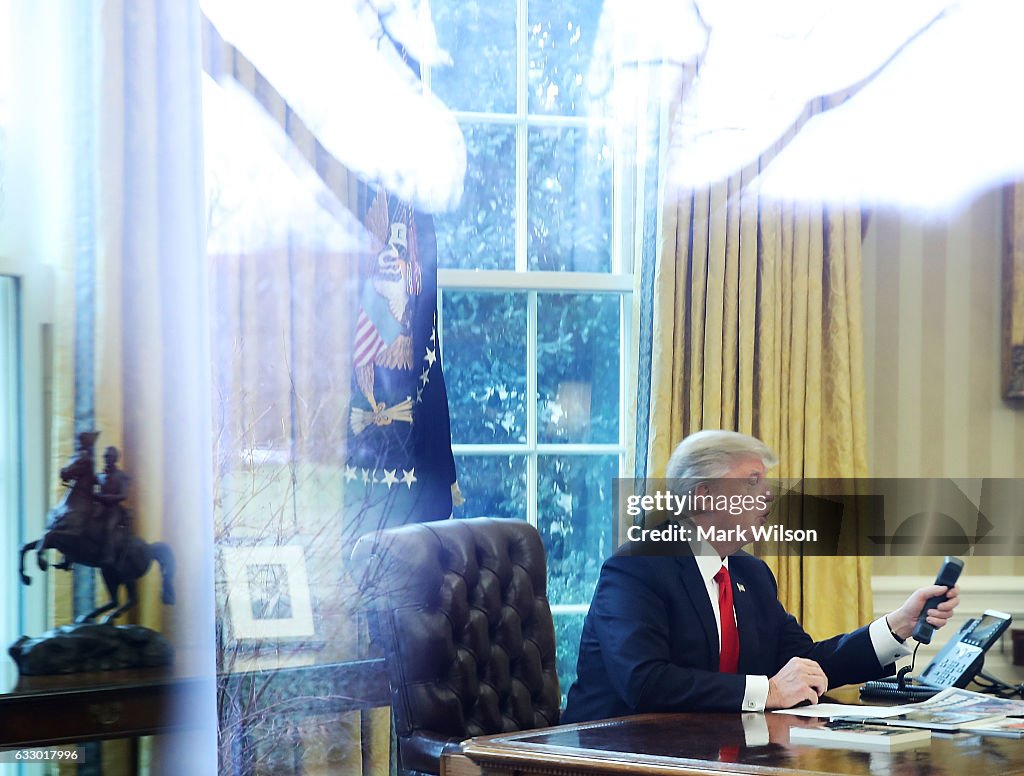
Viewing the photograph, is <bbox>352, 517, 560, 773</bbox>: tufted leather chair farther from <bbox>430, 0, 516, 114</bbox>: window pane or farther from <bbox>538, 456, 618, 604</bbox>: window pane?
<bbox>430, 0, 516, 114</bbox>: window pane

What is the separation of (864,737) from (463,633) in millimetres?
990

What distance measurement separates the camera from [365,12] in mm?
3344

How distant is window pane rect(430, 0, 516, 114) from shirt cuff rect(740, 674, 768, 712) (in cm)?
196

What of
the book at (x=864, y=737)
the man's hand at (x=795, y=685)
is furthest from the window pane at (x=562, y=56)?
the book at (x=864, y=737)

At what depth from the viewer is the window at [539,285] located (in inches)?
143

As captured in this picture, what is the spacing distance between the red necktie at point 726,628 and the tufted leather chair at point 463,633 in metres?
0.41

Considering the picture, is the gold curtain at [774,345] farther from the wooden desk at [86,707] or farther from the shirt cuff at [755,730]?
the wooden desk at [86,707]

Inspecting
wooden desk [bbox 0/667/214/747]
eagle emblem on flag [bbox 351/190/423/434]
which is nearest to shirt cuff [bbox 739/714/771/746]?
wooden desk [bbox 0/667/214/747]

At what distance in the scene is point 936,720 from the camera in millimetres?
2184

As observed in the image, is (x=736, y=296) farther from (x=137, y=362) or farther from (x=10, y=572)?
(x=10, y=572)

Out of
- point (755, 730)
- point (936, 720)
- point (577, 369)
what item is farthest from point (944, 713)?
point (577, 369)

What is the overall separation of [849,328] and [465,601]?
1.53 m

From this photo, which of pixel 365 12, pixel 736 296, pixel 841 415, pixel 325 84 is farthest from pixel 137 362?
pixel 841 415

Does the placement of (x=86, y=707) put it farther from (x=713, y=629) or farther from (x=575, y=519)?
(x=575, y=519)
